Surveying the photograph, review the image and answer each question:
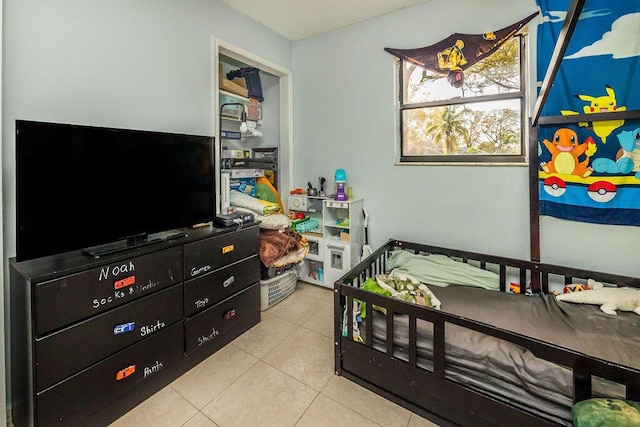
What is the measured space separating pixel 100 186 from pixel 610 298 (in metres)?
2.88

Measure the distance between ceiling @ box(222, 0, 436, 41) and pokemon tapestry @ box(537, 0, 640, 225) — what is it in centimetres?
123

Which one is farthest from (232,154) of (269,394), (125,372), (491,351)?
(491,351)

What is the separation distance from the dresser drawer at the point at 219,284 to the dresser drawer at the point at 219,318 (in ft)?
0.16

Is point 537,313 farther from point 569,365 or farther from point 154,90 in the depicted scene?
point 154,90

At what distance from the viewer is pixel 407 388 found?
5.00 ft

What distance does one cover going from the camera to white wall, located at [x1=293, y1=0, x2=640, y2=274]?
2.14 metres

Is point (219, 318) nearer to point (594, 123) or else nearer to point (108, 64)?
point (108, 64)

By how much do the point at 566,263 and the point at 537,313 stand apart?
69 cm

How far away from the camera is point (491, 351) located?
139 centimetres

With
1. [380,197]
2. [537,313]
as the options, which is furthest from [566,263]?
[380,197]

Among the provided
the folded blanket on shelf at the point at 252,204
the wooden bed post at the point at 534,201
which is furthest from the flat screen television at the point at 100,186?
the wooden bed post at the point at 534,201

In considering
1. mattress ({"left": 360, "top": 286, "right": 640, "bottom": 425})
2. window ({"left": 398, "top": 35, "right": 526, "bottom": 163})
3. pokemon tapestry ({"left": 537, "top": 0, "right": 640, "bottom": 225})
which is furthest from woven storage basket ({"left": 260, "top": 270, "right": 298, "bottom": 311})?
pokemon tapestry ({"left": 537, "top": 0, "right": 640, "bottom": 225})

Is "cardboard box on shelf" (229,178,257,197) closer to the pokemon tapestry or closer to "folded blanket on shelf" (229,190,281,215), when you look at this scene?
"folded blanket on shelf" (229,190,281,215)

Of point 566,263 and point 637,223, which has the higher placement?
point 637,223
